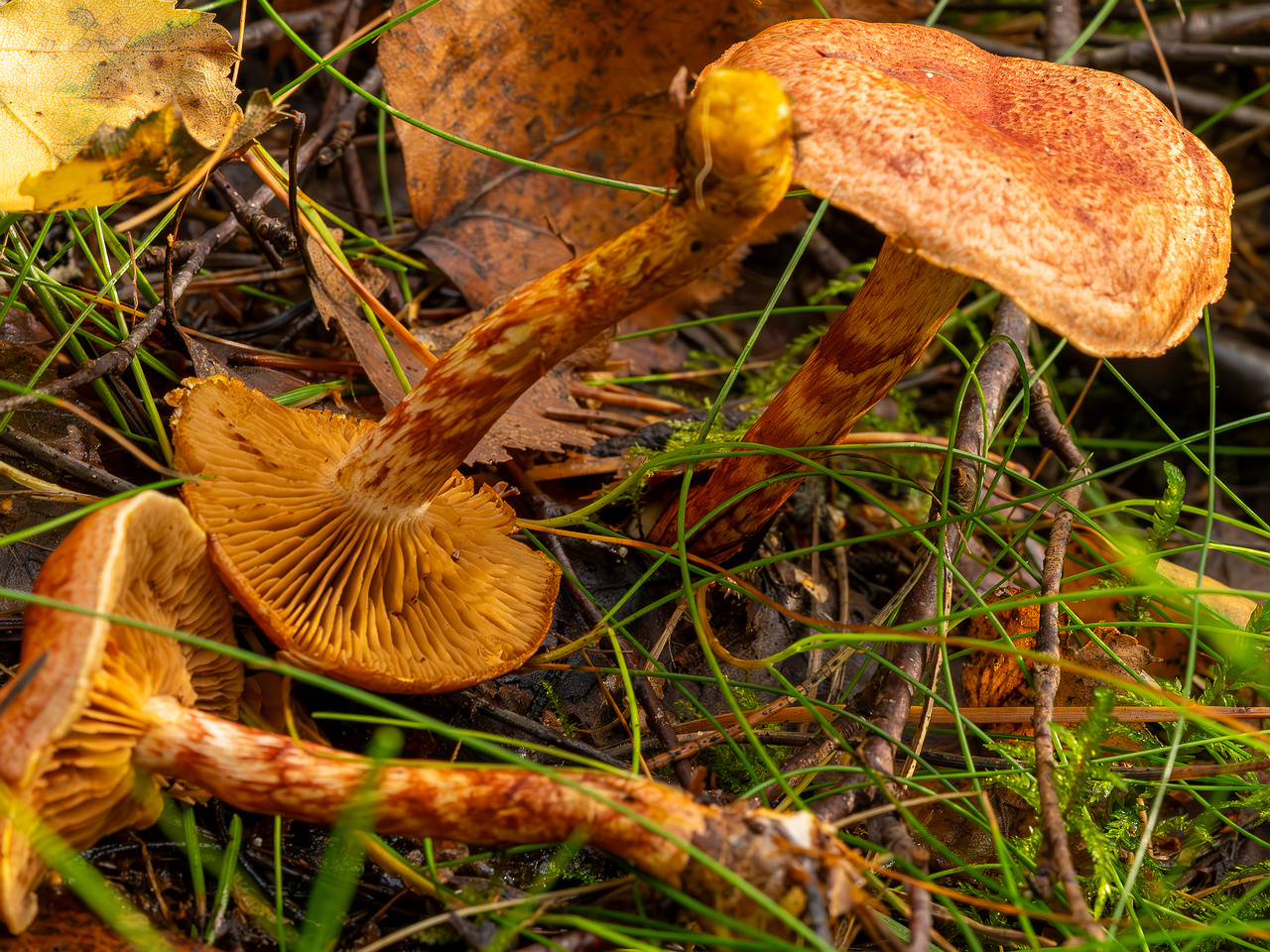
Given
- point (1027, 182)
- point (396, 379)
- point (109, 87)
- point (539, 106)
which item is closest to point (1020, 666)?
point (1027, 182)

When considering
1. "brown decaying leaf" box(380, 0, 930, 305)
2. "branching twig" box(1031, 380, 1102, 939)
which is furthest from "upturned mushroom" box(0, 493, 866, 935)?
"brown decaying leaf" box(380, 0, 930, 305)

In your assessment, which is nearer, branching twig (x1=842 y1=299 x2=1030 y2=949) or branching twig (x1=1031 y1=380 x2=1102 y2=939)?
branching twig (x1=1031 y1=380 x2=1102 y2=939)

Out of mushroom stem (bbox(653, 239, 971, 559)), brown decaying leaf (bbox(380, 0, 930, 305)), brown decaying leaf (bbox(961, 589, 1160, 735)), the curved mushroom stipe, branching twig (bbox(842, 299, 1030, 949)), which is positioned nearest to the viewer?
the curved mushroom stipe

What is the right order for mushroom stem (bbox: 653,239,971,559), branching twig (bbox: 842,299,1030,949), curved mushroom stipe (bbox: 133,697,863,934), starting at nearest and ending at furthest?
curved mushroom stipe (bbox: 133,697,863,934) → branching twig (bbox: 842,299,1030,949) → mushroom stem (bbox: 653,239,971,559)

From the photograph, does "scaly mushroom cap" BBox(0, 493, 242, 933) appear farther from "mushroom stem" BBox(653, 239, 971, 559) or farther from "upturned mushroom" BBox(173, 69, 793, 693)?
"mushroom stem" BBox(653, 239, 971, 559)

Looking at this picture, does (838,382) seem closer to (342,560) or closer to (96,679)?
(342,560)

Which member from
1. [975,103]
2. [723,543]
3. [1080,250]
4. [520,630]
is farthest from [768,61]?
[520,630]

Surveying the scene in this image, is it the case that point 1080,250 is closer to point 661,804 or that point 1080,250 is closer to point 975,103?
point 975,103
